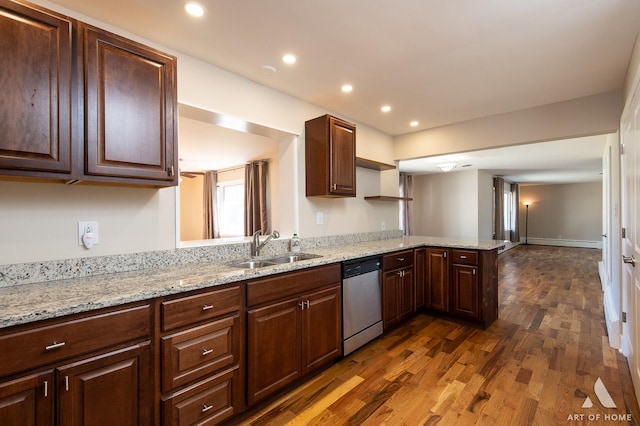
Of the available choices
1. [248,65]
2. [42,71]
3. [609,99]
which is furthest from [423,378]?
[609,99]

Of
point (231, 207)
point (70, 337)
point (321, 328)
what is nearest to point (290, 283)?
point (321, 328)

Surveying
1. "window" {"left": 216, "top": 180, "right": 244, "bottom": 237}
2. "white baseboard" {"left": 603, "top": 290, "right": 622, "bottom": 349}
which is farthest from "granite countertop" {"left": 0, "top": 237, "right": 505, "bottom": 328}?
"window" {"left": 216, "top": 180, "right": 244, "bottom": 237}

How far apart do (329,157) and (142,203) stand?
157 centimetres

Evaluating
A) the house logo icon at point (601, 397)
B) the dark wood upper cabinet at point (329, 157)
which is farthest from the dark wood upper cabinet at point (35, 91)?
the house logo icon at point (601, 397)

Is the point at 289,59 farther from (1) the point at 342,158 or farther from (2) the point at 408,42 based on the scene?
(1) the point at 342,158

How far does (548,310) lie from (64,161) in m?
4.82

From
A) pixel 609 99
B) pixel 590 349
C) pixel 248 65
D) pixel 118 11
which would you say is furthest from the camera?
pixel 609 99

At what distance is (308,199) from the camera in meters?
3.00

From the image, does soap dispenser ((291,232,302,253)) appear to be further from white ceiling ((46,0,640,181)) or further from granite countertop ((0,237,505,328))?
white ceiling ((46,0,640,181))

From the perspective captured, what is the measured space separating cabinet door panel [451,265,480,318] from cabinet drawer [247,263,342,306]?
1619mm

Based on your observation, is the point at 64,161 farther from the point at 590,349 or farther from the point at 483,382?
the point at 590,349

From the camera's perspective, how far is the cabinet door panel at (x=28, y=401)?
1.03 m

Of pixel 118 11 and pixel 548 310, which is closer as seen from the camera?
pixel 118 11

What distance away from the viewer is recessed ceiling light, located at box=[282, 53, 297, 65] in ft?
7.11
